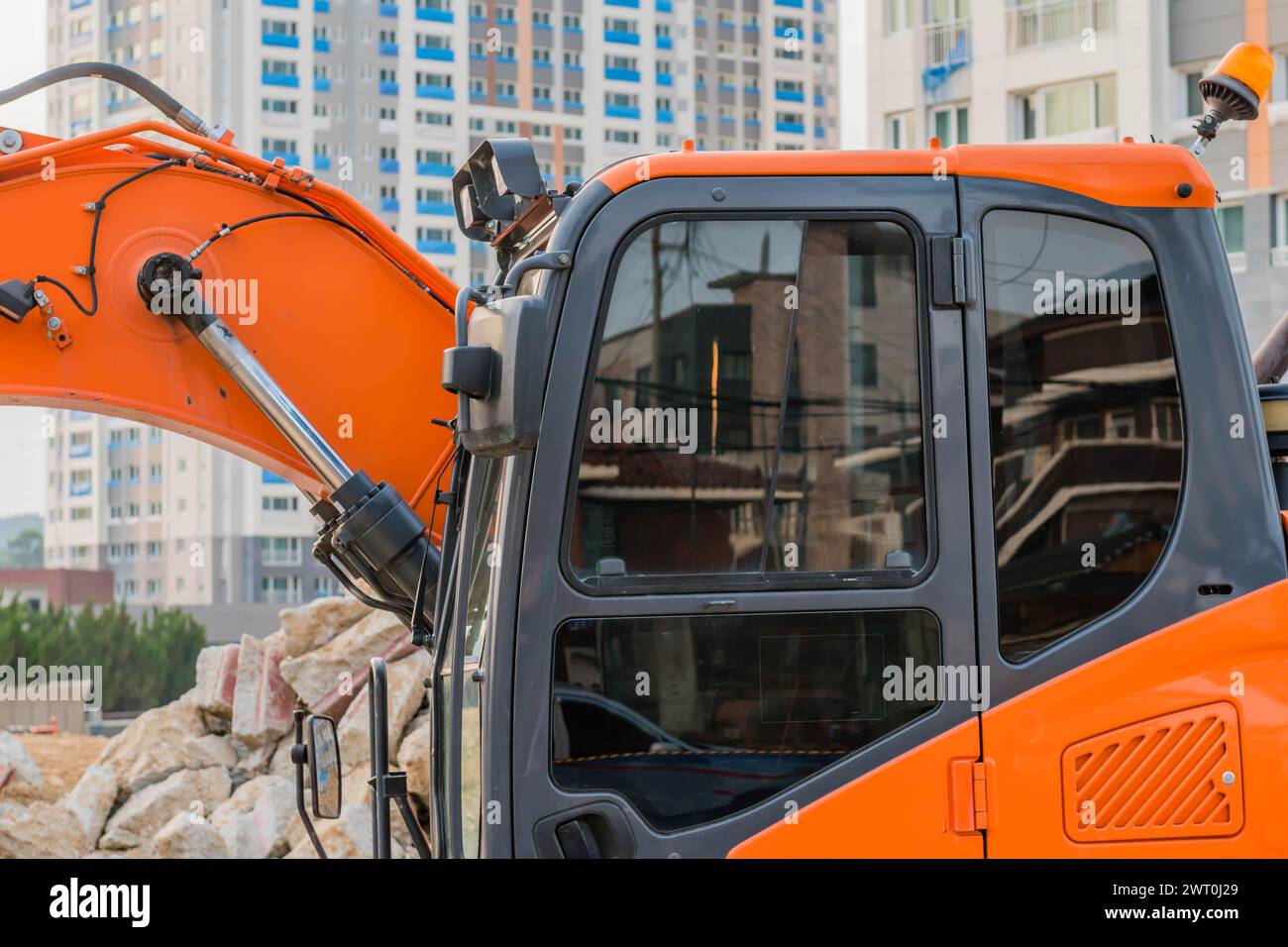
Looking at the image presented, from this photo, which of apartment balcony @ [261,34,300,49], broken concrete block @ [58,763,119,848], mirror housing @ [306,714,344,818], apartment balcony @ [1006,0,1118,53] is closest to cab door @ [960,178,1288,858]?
mirror housing @ [306,714,344,818]

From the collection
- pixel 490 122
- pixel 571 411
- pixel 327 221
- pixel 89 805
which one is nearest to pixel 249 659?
pixel 89 805

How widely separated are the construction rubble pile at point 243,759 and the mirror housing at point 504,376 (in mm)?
5848

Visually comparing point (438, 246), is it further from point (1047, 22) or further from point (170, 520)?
point (1047, 22)

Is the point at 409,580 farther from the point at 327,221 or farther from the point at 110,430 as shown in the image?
the point at 110,430

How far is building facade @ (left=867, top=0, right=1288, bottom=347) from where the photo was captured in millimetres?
24250

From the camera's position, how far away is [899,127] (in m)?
29.7

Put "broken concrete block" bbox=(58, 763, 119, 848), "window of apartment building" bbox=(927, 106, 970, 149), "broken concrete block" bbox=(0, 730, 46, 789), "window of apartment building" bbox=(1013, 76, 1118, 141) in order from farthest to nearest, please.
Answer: "window of apartment building" bbox=(927, 106, 970, 149) < "window of apartment building" bbox=(1013, 76, 1118, 141) < "broken concrete block" bbox=(0, 730, 46, 789) < "broken concrete block" bbox=(58, 763, 119, 848)

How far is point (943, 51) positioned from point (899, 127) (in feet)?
5.81

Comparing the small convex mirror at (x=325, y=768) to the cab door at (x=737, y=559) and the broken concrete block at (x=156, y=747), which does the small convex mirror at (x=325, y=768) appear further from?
the broken concrete block at (x=156, y=747)

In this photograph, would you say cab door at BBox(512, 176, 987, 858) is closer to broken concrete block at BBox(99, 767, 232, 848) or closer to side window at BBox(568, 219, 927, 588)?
side window at BBox(568, 219, 927, 588)

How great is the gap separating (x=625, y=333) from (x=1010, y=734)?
118cm

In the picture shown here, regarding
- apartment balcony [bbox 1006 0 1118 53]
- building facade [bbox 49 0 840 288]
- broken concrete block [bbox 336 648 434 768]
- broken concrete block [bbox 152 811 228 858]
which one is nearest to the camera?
broken concrete block [bbox 336 648 434 768]

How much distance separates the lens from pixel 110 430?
223 feet
